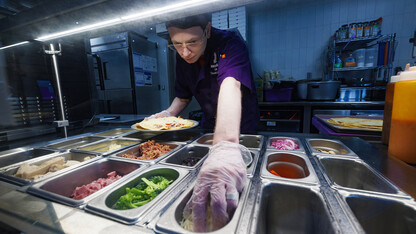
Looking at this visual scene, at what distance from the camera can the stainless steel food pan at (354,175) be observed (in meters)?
0.76

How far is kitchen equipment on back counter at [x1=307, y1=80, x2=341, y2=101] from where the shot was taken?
11.4 ft

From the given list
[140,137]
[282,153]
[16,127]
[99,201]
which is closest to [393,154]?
[282,153]

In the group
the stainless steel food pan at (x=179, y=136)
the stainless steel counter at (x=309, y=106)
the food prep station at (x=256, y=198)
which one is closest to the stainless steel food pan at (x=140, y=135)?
the stainless steel food pan at (x=179, y=136)

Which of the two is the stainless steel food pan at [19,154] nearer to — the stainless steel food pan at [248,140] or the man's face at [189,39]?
the stainless steel food pan at [248,140]

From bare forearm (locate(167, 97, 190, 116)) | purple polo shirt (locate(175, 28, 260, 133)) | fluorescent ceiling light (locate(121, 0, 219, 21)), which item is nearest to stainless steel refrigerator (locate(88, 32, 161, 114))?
bare forearm (locate(167, 97, 190, 116))

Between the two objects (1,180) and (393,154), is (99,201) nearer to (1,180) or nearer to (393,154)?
(1,180)

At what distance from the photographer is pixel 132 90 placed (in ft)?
12.9

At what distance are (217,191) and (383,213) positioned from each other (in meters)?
0.60

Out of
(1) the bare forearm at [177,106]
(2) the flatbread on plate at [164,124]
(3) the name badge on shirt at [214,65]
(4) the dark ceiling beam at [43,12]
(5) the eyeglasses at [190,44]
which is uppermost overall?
(4) the dark ceiling beam at [43,12]

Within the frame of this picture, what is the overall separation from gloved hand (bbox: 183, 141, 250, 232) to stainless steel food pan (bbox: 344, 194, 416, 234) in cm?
39

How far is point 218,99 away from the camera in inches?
44.7

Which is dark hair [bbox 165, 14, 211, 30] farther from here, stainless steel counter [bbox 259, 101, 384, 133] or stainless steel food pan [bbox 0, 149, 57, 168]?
stainless steel counter [bbox 259, 101, 384, 133]

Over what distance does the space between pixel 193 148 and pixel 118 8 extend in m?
0.92

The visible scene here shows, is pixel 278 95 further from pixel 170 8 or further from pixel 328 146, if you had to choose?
pixel 170 8
